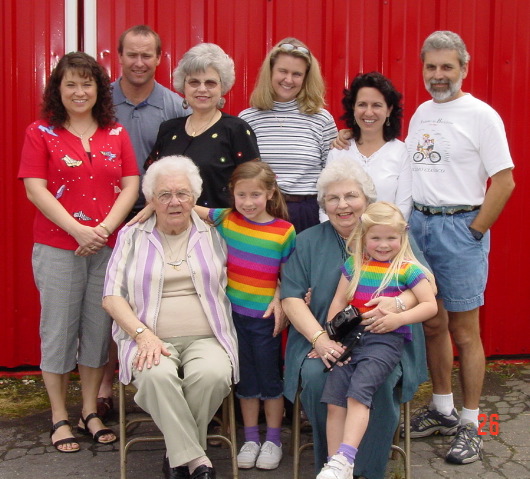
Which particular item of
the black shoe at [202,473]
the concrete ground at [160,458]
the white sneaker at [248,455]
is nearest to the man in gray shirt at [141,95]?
the concrete ground at [160,458]

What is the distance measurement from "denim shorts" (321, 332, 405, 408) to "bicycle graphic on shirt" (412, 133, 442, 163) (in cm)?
106

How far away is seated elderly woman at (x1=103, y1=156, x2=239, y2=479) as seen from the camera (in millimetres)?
3080

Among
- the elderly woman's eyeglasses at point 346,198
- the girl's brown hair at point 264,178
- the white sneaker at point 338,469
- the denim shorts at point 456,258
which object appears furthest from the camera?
the denim shorts at point 456,258

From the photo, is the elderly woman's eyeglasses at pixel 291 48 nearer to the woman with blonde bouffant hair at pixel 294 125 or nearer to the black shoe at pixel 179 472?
the woman with blonde bouffant hair at pixel 294 125

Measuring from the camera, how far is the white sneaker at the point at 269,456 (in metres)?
3.49

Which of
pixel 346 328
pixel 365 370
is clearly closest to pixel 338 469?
pixel 365 370

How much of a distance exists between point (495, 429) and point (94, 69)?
302 centimetres

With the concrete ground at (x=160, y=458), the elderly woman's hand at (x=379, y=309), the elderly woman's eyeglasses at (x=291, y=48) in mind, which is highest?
the elderly woman's eyeglasses at (x=291, y=48)

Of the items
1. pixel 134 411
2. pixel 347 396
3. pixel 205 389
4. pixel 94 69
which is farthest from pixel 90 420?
pixel 94 69

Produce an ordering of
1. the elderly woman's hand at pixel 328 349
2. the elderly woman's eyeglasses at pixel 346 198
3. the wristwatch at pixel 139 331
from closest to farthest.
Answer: the elderly woman's hand at pixel 328 349 → the wristwatch at pixel 139 331 → the elderly woman's eyeglasses at pixel 346 198

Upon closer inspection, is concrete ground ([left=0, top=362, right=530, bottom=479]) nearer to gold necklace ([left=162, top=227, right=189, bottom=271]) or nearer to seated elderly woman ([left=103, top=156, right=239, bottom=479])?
seated elderly woman ([left=103, top=156, right=239, bottom=479])

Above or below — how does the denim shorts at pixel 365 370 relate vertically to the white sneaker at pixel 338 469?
above

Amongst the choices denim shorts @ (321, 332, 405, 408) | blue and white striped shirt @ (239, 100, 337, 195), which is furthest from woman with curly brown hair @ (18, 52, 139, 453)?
denim shorts @ (321, 332, 405, 408)

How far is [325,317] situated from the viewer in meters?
3.27
